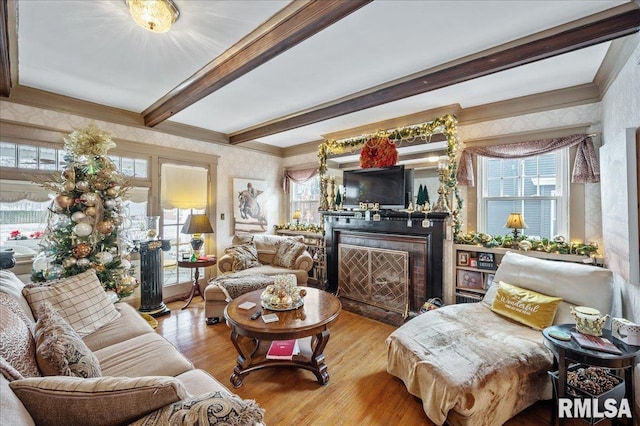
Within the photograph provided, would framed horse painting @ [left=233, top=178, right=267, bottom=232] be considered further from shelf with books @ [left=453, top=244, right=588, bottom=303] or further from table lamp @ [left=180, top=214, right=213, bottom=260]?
shelf with books @ [left=453, top=244, right=588, bottom=303]

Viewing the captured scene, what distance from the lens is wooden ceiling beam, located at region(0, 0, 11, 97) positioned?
1.74 m

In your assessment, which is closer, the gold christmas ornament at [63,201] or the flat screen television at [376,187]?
the gold christmas ornament at [63,201]

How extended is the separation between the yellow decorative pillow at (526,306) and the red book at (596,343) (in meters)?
0.49

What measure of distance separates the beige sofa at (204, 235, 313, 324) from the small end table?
285 centimetres

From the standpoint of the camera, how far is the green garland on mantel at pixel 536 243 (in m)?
2.62

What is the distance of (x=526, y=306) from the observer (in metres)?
2.33

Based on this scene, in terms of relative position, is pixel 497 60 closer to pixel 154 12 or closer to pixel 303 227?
pixel 154 12

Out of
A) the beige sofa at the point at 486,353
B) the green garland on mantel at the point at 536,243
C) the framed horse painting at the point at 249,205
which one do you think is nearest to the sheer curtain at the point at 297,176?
the framed horse painting at the point at 249,205

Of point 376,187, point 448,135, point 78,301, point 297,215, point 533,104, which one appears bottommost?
point 78,301

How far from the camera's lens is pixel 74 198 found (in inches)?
107

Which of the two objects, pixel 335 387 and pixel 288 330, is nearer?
pixel 288 330

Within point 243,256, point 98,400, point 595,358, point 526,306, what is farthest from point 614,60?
point 243,256

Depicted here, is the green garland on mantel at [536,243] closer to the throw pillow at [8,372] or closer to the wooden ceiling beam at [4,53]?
the throw pillow at [8,372]

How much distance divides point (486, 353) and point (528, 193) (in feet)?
7.18
